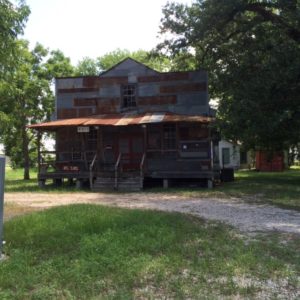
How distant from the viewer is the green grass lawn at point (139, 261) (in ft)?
18.9

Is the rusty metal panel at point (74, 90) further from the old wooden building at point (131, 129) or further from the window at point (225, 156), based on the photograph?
the window at point (225, 156)

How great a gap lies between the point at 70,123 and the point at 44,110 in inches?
498

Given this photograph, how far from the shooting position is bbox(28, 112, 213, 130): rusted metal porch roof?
70.5 feet

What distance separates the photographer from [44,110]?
34.5 meters

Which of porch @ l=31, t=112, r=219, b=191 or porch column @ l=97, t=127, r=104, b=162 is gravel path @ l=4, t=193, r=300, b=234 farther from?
Answer: porch column @ l=97, t=127, r=104, b=162

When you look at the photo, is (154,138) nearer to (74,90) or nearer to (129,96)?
(129,96)

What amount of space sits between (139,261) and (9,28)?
4892mm

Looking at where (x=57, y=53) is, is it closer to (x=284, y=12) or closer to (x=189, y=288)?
(x=284, y=12)

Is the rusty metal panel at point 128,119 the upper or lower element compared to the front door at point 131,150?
upper

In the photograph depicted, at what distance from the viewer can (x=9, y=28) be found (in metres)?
8.76

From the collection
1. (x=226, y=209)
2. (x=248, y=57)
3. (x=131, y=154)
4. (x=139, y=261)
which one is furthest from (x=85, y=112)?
(x=139, y=261)

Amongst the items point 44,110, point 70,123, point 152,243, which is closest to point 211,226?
point 152,243

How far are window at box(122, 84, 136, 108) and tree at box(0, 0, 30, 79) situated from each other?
610 inches

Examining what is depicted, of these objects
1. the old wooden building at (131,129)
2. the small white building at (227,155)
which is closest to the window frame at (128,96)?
the old wooden building at (131,129)
